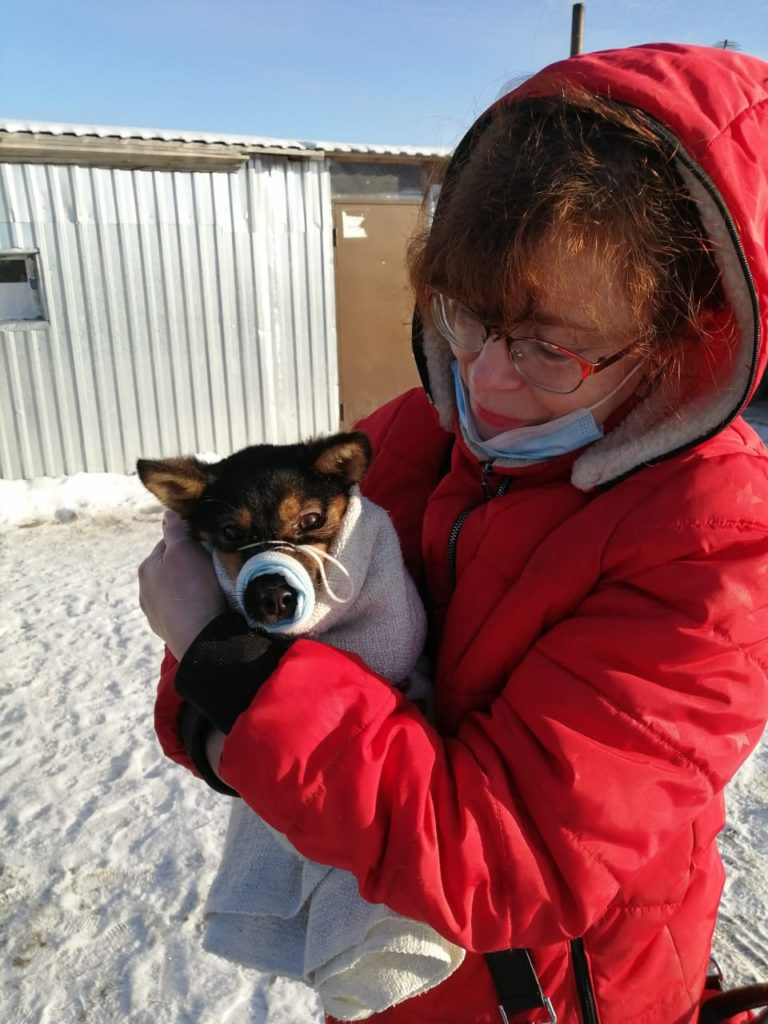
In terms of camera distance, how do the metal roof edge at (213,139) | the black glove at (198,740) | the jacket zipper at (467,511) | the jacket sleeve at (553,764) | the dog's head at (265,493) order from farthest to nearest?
the metal roof edge at (213,139), the dog's head at (265,493), the jacket zipper at (467,511), the black glove at (198,740), the jacket sleeve at (553,764)

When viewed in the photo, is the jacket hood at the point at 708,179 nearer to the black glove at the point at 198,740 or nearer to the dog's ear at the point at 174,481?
the black glove at the point at 198,740

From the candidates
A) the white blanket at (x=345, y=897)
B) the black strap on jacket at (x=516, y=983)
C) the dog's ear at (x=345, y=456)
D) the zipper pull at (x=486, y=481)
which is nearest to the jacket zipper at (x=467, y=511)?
the zipper pull at (x=486, y=481)

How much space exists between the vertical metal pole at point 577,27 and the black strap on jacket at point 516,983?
11.9 m

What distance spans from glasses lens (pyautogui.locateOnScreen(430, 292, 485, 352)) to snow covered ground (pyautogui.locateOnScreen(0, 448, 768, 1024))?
2.24 meters

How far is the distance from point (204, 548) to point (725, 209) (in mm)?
1141

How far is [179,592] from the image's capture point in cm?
136

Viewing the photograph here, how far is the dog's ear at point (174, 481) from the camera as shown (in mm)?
1600

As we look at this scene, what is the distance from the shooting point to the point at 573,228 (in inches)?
39.5

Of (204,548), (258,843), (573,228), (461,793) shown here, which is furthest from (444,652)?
(573,228)

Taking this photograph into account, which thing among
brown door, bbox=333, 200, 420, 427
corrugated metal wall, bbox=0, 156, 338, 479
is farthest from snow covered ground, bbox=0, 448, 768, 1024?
brown door, bbox=333, 200, 420, 427

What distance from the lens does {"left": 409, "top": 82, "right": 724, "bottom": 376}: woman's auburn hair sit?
1.00m

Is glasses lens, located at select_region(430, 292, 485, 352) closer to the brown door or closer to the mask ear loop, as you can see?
the mask ear loop

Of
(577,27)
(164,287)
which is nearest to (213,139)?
(164,287)

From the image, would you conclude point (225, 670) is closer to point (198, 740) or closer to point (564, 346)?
point (198, 740)
